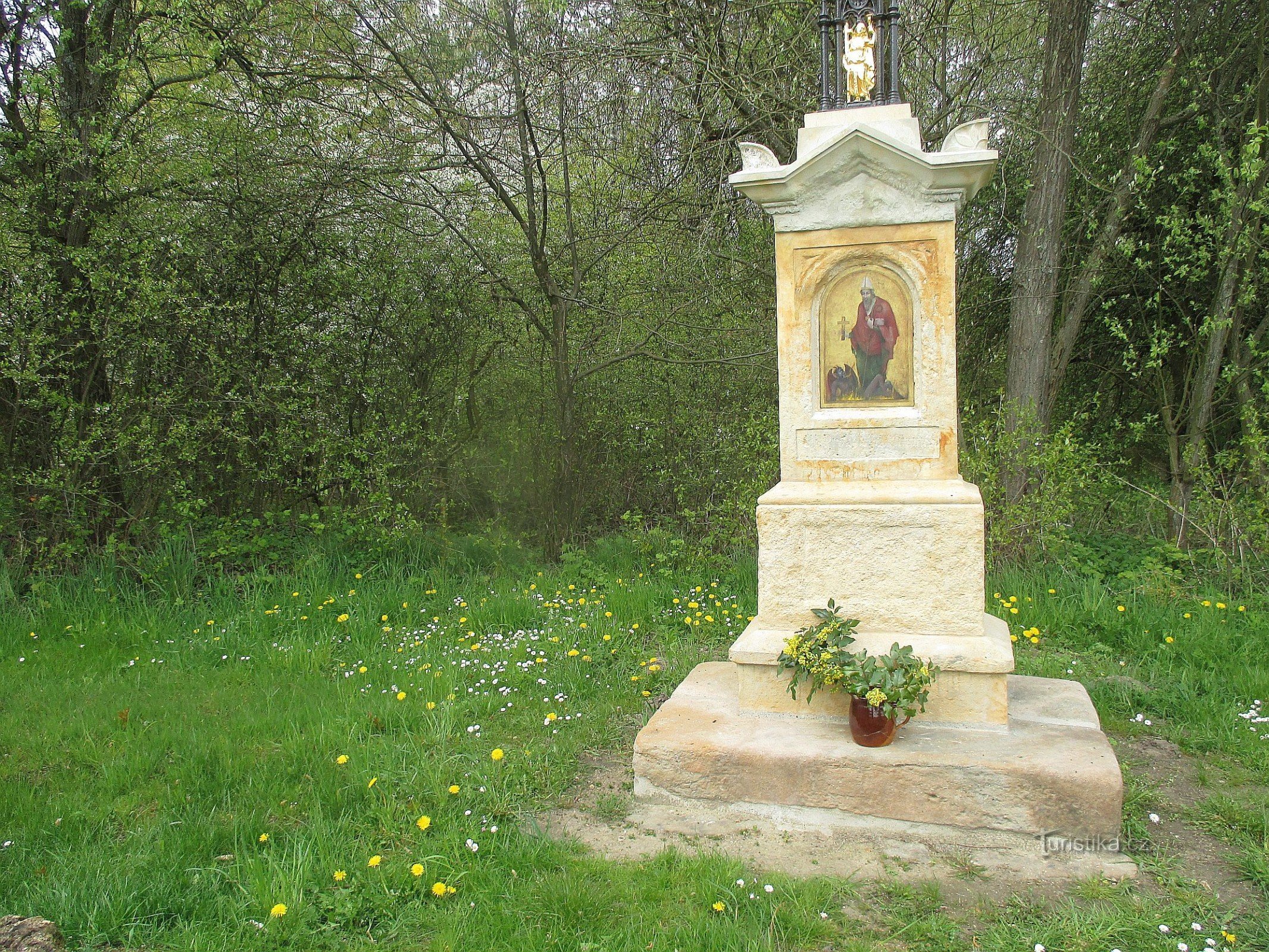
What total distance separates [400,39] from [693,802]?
20.3ft

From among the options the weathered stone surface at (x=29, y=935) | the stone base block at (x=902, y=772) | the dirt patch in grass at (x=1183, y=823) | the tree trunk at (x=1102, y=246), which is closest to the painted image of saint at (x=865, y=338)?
the stone base block at (x=902, y=772)

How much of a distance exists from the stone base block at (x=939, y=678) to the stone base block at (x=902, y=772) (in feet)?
0.19

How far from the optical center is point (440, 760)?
12.1ft

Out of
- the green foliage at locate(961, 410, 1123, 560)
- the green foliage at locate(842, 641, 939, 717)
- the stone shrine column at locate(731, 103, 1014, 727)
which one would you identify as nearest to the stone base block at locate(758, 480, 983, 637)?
the stone shrine column at locate(731, 103, 1014, 727)

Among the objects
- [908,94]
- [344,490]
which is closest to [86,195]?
[344,490]

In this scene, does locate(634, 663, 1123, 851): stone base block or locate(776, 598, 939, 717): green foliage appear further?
locate(776, 598, 939, 717): green foliage

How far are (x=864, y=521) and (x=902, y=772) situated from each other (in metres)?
1.01

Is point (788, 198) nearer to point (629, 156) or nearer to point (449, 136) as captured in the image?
point (629, 156)

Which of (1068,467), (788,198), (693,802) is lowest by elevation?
(693,802)

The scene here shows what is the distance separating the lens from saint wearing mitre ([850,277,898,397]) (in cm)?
382

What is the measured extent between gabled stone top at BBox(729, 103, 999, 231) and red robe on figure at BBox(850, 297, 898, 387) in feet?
1.18

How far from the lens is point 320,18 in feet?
22.6

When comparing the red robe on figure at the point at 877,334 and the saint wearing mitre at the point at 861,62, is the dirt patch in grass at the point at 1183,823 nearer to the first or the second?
the red robe on figure at the point at 877,334

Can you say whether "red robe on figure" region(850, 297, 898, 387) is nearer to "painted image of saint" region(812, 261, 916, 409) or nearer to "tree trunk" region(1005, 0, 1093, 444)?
"painted image of saint" region(812, 261, 916, 409)
